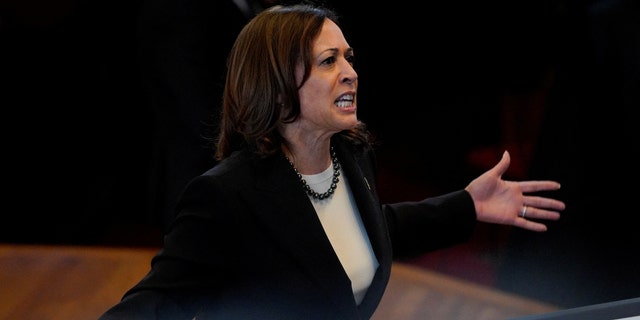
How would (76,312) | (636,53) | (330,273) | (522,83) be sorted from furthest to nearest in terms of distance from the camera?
(522,83) < (76,312) < (636,53) < (330,273)

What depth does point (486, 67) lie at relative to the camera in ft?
12.1

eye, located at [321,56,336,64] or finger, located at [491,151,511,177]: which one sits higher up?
eye, located at [321,56,336,64]

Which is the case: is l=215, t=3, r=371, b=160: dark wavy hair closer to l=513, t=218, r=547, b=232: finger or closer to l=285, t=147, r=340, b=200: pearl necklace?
l=285, t=147, r=340, b=200: pearl necklace

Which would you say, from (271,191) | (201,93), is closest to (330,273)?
(271,191)

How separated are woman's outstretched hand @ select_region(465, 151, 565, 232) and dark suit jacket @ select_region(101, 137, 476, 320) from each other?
1.53ft

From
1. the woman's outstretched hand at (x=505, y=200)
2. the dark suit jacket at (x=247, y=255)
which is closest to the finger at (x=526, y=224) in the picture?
the woman's outstretched hand at (x=505, y=200)

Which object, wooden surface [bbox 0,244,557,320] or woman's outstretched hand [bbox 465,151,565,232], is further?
wooden surface [bbox 0,244,557,320]

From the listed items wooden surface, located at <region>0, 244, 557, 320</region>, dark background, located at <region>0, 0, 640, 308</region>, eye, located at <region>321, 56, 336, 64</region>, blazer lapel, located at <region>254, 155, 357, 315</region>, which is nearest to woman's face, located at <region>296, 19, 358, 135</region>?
eye, located at <region>321, 56, 336, 64</region>

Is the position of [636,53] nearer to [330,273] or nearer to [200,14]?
[200,14]

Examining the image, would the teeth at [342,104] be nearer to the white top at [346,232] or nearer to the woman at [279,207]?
the woman at [279,207]

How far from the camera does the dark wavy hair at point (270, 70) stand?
1498 millimetres

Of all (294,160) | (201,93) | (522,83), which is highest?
(294,160)

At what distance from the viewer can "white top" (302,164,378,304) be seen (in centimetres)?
158

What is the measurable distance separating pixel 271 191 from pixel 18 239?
2093 mm
